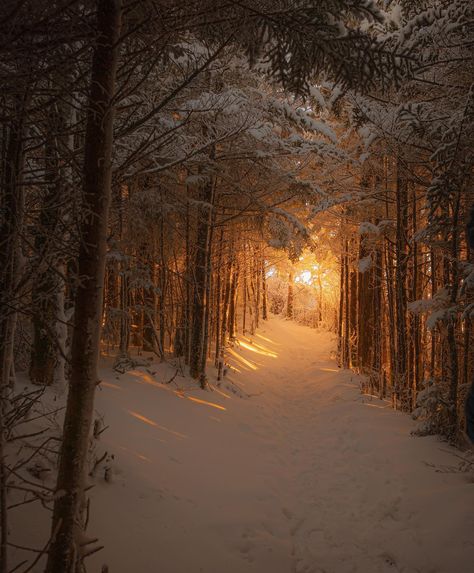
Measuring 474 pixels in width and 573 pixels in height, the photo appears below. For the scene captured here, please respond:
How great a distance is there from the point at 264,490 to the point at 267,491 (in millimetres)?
47

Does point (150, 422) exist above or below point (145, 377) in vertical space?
below

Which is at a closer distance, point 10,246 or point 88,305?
point 88,305

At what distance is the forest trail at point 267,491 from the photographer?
12.3ft

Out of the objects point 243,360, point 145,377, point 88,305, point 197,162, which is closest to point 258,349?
point 243,360

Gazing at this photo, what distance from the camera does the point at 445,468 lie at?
522 centimetres

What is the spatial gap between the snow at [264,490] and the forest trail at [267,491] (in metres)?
0.02

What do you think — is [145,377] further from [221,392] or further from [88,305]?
[88,305]

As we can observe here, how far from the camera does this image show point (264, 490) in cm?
533

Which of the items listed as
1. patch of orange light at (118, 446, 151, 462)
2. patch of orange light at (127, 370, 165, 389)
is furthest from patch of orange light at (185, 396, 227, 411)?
patch of orange light at (118, 446, 151, 462)

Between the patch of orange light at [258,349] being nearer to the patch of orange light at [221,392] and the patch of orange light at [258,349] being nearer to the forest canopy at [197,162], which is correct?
the forest canopy at [197,162]

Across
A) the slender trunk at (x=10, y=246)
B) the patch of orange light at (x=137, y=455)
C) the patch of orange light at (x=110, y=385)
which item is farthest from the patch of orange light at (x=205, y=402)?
the slender trunk at (x=10, y=246)

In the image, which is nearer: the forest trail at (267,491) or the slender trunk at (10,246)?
the slender trunk at (10,246)

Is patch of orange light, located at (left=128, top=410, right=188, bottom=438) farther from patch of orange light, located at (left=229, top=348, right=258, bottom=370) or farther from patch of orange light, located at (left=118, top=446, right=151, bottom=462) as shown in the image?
patch of orange light, located at (left=229, top=348, right=258, bottom=370)

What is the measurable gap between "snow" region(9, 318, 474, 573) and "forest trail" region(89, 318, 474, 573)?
2 cm
